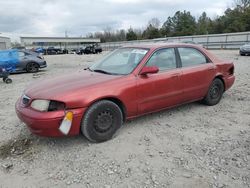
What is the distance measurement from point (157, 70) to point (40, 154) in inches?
89.3

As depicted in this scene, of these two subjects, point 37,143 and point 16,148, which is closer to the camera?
point 16,148

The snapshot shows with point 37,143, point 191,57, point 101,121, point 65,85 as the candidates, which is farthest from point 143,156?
point 191,57

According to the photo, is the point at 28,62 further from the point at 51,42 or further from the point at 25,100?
the point at 51,42

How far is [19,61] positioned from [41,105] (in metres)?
11.0

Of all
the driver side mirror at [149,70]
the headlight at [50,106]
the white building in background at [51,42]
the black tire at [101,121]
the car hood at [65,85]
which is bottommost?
the black tire at [101,121]

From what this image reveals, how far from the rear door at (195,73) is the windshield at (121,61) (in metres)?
0.94

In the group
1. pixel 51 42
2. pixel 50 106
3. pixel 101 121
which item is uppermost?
pixel 51 42

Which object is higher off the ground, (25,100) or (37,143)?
(25,100)

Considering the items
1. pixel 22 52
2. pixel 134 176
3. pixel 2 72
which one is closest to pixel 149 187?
pixel 134 176

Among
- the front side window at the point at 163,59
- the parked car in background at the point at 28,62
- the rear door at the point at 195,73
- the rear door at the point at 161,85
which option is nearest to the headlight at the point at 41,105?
the rear door at the point at 161,85

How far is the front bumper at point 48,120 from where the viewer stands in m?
3.46

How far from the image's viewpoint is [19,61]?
13.5 meters

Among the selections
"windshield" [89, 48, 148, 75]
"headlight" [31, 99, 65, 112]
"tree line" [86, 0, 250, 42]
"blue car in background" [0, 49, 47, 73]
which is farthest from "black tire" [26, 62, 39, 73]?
"tree line" [86, 0, 250, 42]

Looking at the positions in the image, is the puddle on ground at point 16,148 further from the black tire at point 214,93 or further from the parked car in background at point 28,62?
the parked car in background at point 28,62
